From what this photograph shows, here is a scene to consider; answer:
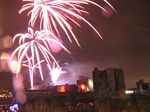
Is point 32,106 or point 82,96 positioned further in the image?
point 82,96

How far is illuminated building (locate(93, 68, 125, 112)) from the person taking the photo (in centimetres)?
3222

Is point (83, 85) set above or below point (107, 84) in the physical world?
above

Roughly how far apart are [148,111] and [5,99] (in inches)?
1322

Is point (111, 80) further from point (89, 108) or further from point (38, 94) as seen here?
point (38, 94)

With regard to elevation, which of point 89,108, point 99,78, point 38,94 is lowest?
point 89,108

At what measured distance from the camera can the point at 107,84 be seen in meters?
34.8

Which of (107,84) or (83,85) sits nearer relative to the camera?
(107,84)

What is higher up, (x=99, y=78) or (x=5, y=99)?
(x=99, y=78)

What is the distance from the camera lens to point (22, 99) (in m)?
33.3

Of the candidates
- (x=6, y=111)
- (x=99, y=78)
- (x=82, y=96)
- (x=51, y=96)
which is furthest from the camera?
(x=82, y=96)

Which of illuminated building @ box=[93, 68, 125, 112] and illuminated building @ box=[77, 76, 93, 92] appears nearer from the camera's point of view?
illuminated building @ box=[93, 68, 125, 112]

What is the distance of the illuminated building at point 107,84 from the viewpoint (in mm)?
32219

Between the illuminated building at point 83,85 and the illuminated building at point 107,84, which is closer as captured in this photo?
the illuminated building at point 107,84

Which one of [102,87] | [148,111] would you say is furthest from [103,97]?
[148,111]
